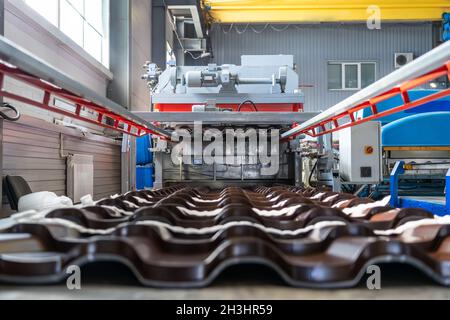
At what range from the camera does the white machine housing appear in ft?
9.94

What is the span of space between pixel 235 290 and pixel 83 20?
474 cm

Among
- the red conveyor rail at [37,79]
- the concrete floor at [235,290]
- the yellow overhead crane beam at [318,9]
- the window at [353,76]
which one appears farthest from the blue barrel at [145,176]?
the window at [353,76]

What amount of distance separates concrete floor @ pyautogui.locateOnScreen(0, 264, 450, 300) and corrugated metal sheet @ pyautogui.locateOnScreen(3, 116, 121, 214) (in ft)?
6.64

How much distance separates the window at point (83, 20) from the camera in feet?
12.6

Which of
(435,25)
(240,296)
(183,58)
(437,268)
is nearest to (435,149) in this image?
(437,268)

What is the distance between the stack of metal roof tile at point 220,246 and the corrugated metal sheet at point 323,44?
9.99 metres

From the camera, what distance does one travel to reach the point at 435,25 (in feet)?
35.6

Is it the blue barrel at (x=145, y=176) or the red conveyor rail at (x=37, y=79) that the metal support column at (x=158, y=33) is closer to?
the blue barrel at (x=145, y=176)

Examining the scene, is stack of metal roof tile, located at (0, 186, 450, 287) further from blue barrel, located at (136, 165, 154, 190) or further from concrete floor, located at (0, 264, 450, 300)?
blue barrel, located at (136, 165, 154, 190)

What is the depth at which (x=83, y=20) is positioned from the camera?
188 inches

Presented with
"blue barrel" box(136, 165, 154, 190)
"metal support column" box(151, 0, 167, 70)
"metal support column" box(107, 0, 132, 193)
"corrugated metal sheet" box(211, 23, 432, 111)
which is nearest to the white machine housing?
"blue barrel" box(136, 165, 154, 190)

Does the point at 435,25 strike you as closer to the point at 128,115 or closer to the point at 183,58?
the point at 183,58

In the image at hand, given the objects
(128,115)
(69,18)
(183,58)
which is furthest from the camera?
(183,58)

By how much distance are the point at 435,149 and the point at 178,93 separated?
225 cm
